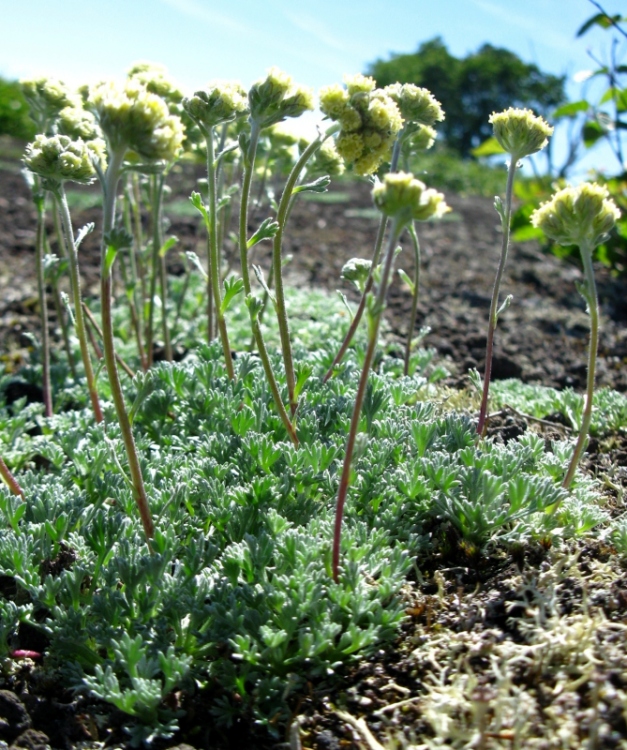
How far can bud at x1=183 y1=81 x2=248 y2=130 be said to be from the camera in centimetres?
244

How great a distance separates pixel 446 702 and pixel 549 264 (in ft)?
22.5

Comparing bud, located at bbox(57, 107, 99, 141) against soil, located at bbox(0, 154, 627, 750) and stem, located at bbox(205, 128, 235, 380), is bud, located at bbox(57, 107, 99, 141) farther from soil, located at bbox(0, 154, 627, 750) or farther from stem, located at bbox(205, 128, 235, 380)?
soil, located at bbox(0, 154, 627, 750)

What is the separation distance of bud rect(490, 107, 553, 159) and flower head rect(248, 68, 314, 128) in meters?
0.65

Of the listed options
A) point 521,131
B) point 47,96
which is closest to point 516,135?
point 521,131

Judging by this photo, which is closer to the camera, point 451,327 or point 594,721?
point 594,721

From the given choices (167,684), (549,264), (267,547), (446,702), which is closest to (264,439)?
(267,547)

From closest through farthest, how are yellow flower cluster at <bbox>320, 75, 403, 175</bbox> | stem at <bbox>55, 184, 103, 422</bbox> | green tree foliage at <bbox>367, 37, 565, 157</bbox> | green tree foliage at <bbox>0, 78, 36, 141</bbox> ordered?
yellow flower cluster at <bbox>320, 75, 403, 175</bbox> < stem at <bbox>55, 184, 103, 422</bbox> < green tree foliage at <bbox>0, 78, 36, 141</bbox> < green tree foliage at <bbox>367, 37, 565, 157</bbox>

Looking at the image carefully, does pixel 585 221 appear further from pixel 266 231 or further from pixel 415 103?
pixel 266 231

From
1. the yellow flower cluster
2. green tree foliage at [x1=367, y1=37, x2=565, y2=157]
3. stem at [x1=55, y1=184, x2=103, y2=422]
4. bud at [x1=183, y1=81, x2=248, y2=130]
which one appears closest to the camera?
the yellow flower cluster

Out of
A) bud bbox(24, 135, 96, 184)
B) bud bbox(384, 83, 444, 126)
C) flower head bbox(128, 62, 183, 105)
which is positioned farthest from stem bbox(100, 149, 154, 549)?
flower head bbox(128, 62, 183, 105)

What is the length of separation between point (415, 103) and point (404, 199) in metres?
0.93

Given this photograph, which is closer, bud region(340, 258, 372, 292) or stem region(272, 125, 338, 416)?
stem region(272, 125, 338, 416)

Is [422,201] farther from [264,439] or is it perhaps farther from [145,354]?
[145,354]

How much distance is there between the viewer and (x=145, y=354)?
407 cm
